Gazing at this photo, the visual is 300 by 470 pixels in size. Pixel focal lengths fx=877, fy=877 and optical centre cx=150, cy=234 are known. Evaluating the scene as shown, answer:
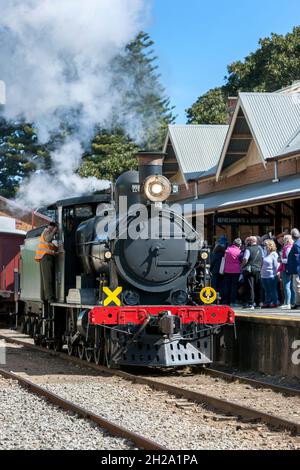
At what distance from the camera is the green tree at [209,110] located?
4622 cm

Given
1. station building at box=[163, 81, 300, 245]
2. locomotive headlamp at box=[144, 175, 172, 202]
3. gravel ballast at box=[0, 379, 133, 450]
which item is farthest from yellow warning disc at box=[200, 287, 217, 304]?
station building at box=[163, 81, 300, 245]

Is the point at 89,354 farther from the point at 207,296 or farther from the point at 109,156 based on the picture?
the point at 109,156

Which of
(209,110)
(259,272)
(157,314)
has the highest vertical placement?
(209,110)

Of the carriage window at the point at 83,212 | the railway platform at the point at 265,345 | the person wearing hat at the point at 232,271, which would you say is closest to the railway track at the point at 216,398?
the railway platform at the point at 265,345

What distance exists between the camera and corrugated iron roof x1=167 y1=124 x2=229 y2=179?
31828mm

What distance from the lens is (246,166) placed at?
90.7ft

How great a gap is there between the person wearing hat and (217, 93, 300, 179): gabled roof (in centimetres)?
751

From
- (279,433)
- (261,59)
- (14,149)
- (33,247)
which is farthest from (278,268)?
(261,59)

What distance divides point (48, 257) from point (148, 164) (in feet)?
12.0

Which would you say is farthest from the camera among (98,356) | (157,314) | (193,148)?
(193,148)

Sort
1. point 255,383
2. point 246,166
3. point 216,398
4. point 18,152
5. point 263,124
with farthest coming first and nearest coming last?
1. point 18,152
2. point 246,166
3. point 263,124
4. point 255,383
5. point 216,398

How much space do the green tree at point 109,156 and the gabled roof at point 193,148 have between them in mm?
2262

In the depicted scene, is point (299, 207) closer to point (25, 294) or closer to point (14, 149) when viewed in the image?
point (25, 294)

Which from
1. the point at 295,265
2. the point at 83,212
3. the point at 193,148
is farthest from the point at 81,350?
the point at 193,148
